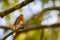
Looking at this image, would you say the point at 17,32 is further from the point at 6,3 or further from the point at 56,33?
the point at 6,3

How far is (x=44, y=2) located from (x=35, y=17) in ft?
2.33

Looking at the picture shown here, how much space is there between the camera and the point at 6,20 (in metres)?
2.71

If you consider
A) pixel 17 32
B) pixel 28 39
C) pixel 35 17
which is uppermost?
pixel 35 17

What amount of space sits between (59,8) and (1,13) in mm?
698

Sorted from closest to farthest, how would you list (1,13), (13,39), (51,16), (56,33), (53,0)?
(1,13)
(13,39)
(56,33)
(53,0)
(51,16)

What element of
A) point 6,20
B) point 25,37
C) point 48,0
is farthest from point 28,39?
point 48,0

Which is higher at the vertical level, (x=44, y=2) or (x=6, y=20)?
(x=44, y=2)

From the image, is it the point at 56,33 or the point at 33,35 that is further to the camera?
the point at 33,35

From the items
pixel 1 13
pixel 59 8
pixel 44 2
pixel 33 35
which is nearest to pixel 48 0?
pixel 44 2

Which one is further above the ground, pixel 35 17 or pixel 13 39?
pixel 35 17

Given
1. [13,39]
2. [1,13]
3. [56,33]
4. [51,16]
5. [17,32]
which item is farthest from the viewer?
[51,16]

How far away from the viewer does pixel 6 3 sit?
2.63 m

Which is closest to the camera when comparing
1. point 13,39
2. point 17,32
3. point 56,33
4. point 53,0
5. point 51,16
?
point 17,32

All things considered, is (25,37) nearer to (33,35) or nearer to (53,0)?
(33,35)
